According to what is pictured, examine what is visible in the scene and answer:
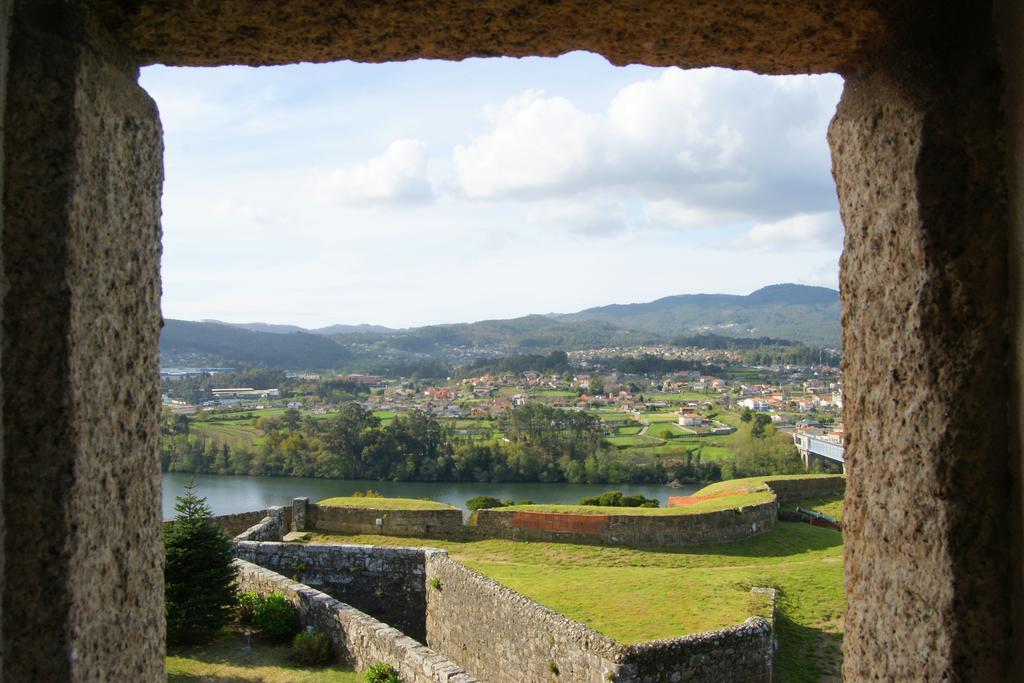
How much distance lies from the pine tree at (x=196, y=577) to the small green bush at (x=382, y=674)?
7.77 ft

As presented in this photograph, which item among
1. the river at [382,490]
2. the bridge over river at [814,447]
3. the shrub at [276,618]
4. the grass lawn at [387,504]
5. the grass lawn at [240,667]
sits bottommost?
the river at [382,490]

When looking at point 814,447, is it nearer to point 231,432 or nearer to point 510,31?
point 510,31

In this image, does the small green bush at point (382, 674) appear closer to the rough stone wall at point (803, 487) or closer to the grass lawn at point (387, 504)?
the grass lawn at point (387, 504)

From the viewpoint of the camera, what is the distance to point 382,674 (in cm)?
659

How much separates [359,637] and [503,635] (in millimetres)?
1447

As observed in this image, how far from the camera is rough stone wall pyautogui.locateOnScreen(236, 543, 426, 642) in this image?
386 inches

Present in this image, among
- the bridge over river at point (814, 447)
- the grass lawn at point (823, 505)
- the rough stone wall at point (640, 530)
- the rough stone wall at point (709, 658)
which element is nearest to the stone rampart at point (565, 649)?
the rough stone wall at point (709, 658)

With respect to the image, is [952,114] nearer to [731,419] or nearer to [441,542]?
[441,542]

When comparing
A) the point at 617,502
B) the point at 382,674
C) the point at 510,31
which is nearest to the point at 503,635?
the point at 382,674

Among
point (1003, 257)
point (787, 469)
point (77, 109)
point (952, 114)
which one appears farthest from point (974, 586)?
point (787, 469)

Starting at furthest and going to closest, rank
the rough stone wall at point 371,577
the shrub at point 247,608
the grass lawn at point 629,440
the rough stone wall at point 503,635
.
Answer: the grass lawn at point 629,440
the rough stone wall at point 371,577
the shrub at point 247,608
the rough stone wall at point 503,635

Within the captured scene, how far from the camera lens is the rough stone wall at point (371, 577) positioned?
9805 mm

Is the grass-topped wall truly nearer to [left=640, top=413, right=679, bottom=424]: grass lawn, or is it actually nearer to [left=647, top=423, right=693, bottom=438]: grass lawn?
[left=647, top=423, right=693, bottom=438]: grass lawn

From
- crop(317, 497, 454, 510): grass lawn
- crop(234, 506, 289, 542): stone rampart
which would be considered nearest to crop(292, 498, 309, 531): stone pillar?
crop(234, 506, 289, 542): stone rampart
